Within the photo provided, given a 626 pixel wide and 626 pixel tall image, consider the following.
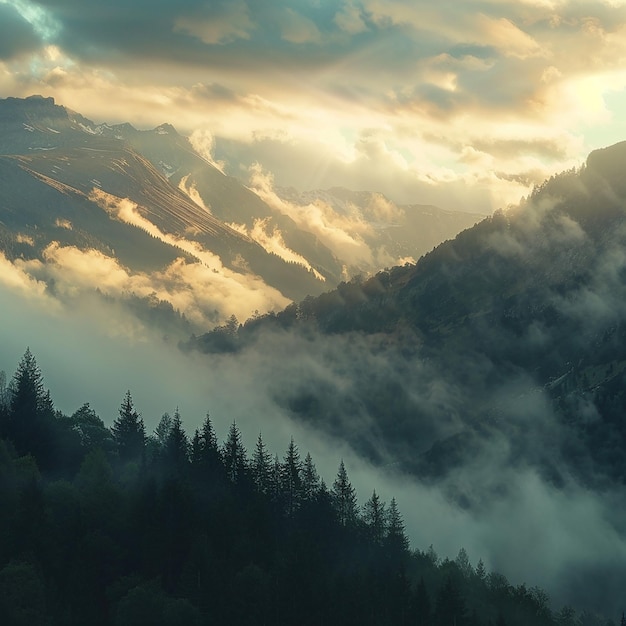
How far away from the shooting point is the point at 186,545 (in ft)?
438

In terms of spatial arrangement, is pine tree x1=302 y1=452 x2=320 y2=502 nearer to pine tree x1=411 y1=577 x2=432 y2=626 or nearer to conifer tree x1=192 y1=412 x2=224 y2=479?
conifer tree x1=192 y1=412 x2=224 y2=479

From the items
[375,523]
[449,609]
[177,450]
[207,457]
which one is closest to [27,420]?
[177,450]

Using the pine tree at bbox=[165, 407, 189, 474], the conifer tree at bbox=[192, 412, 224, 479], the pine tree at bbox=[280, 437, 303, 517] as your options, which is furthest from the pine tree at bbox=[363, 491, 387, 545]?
the pine tree at bbox=[165, 407, 189, 474]

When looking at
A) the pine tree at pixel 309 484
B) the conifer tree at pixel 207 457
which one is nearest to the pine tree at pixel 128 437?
the conifer tree at pixel 207 457

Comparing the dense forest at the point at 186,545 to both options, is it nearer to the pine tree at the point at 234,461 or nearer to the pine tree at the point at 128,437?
the pine tree at the point at 234,461

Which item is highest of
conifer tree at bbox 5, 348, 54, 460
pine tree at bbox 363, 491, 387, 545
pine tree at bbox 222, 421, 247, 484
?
conifer tree at bbox 5, 348, 54, 460

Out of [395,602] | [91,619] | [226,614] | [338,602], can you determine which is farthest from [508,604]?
[91,619]

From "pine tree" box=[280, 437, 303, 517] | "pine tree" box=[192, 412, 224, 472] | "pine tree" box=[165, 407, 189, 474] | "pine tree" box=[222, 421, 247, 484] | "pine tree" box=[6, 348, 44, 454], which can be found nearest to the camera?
"pine tree" box=[6, 348, 44, 454]

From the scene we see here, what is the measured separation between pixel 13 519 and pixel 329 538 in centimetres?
5302

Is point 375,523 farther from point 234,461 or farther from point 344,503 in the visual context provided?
point 234,461

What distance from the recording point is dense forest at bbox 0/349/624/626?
395ft

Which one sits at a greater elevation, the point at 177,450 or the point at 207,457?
the point at 177,450

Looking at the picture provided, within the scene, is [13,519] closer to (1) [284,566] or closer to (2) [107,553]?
(2) [107,553]

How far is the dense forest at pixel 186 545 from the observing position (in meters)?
120
